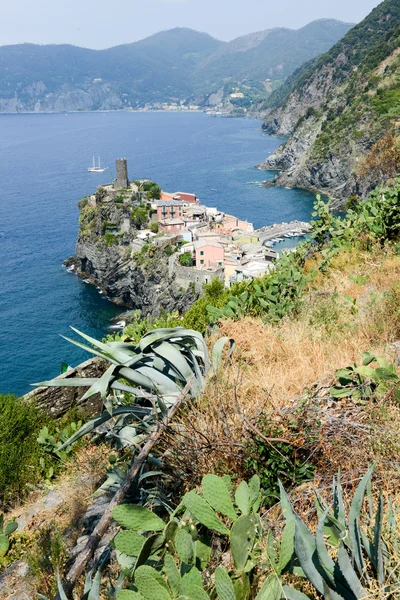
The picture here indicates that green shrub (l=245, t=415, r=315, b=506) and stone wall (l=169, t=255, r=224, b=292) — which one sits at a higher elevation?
green shrub (l=245, t=415, r=315, b=506)

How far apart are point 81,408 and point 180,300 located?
26083mm

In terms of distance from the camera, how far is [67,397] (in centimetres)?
712

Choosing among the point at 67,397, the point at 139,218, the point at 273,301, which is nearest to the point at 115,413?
the point at 273,301

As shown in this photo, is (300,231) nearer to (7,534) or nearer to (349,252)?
(349,252)

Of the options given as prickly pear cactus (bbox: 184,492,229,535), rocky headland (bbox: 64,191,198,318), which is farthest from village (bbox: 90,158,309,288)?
prickly pear cactus (bbox: 184,492,229,535)

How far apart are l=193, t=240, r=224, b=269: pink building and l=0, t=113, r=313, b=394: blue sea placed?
8762mm

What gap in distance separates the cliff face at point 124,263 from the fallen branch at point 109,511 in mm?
29387

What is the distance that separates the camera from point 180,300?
33.0m

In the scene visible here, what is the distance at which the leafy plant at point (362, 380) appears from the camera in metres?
2.85

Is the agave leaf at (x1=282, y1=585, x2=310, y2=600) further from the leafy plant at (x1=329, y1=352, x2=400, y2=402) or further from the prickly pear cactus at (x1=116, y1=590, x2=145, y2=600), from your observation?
the leafy plant at (x1=329, y1=352, x2=400, y2=402)

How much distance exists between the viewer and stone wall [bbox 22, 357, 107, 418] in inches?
268

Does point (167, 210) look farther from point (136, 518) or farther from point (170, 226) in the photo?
point (136, 518)

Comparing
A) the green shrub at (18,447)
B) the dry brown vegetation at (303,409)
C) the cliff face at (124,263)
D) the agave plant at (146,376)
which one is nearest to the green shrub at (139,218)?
the cliff face at (124,263)

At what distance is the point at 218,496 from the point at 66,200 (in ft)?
226
